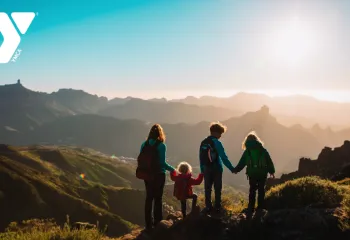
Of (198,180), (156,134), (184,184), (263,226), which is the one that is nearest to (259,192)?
(263,226)

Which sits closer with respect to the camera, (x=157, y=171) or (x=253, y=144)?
(x=157, y=171)

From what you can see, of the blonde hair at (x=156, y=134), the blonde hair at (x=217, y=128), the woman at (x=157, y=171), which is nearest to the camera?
the woman at (x=157, y=171)

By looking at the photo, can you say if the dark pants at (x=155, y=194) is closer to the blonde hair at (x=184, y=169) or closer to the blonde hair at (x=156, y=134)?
the blonde hair at (x=184, y=169)

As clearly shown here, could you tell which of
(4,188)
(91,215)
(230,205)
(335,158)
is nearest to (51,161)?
(4,188)

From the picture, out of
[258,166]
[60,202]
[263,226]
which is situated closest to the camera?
[263,226]

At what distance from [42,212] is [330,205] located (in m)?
106

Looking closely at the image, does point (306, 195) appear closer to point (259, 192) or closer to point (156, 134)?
point (259, 192)

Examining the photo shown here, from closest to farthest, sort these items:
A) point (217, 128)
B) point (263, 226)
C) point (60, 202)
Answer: point (263, 226) < point (217, 128) < point (60, 202)

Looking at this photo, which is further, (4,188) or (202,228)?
(4,188)

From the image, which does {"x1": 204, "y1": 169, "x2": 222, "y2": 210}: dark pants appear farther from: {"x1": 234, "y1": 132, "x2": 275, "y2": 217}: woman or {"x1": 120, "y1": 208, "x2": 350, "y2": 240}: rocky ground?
{"x1": 234, "y1": 132, "x2": 275, "y2": 217}: woman

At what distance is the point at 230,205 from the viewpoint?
38.6 feet

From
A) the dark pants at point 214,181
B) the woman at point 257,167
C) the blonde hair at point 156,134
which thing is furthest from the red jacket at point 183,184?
the woman at point 257,167

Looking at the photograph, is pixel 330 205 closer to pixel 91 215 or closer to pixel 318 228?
pixel 318 228

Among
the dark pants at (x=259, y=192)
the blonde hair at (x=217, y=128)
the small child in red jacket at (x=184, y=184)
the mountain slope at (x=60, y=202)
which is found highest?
the blonde hair at (x=217, y=128)
